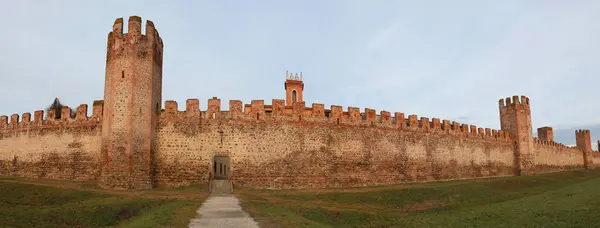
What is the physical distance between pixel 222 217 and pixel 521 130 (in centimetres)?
3628

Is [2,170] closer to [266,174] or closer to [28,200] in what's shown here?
[28,200]

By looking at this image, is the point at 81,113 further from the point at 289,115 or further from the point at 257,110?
the point at 289,115

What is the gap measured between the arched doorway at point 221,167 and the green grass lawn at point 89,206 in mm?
2433

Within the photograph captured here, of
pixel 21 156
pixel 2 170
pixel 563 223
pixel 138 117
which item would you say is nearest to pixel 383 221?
pixel 563 223

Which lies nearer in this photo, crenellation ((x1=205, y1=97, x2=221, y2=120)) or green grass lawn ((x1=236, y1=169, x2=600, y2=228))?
green grass lawn ((x1=236, y1=169, x2=600, y2=228))

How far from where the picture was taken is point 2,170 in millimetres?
28938

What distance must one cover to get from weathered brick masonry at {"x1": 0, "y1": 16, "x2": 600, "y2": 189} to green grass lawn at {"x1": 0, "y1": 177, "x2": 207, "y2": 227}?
7.44 ft

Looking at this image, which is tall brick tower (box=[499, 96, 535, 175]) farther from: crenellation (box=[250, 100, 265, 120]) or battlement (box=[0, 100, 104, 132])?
battlement (box=[0, 100, 104, 132])

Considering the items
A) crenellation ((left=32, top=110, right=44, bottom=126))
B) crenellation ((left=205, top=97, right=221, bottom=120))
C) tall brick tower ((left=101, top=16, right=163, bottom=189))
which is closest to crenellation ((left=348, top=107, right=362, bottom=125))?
crenellation ((left=205, top=97, right=221, bottom=120))

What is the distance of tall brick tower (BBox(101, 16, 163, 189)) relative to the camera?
22.4m

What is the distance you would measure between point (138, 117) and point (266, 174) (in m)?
7.73

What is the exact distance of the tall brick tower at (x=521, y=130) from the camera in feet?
133

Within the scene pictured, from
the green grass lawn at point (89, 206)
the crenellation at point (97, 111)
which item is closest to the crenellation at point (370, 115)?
the green grass lawn at point (89, 206)

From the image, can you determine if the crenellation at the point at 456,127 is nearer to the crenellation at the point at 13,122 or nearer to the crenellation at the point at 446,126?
the crenellation at the point at 446,126
